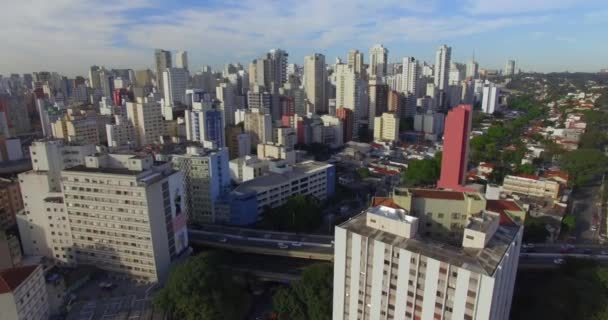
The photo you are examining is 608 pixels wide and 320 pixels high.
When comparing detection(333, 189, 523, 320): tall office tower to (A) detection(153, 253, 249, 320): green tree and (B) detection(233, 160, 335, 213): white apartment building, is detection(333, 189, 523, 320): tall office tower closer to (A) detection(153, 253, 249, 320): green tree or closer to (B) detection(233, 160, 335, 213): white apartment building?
(A) detection(153, 253, 249, 320): green tree

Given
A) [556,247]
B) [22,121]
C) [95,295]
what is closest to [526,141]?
[556,247]

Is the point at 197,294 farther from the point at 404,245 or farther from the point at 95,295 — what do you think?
the point at 404,245

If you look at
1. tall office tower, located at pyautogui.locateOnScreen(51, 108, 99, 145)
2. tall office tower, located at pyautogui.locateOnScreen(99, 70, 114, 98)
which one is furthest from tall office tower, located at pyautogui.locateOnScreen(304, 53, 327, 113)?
tall office tower, located at pyautogui.locateOnScreen(99, 70, 114, 98)

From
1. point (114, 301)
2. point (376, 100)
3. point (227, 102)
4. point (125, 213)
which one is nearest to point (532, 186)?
point (125, 213)

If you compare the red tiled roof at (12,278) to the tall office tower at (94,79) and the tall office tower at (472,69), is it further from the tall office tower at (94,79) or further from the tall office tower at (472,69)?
the tall office tower at (472,69)

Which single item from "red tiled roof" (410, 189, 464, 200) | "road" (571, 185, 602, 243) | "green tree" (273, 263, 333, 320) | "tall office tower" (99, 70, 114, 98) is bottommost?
"road" (571, 185, 602, 243)

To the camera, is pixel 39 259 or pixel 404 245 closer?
pixel 404 245
